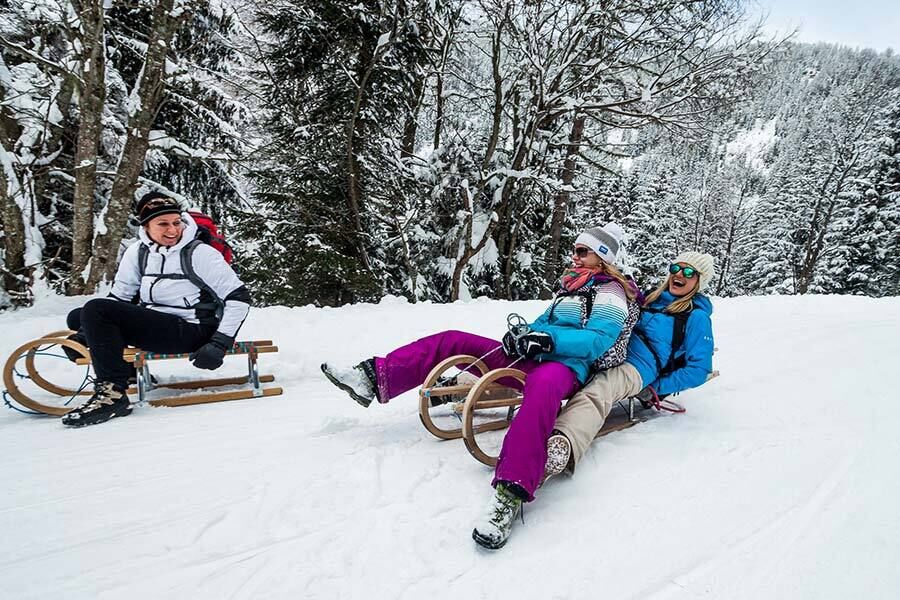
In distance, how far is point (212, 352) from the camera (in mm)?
3143

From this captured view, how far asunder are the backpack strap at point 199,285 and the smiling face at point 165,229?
0.11 metres

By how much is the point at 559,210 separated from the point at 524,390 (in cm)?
959

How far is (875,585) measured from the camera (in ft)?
5.23

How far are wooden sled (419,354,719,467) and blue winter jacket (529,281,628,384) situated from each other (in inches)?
12.1

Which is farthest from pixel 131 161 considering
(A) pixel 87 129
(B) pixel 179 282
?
(B) pixel 179 282

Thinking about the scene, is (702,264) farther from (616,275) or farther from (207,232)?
(207,232)

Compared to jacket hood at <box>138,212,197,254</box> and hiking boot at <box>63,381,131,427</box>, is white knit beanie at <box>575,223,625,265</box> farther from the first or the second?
hiking boot at <box>63,381,131,427</box>

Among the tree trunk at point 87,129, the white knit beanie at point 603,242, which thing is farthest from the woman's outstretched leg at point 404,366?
the tree trunk at point 87,129

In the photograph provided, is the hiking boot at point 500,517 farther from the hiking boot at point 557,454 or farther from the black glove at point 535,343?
the black glove at point 535,343

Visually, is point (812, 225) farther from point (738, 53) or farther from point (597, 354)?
point (597, 354)

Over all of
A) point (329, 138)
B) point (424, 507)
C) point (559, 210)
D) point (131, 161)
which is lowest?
point (424, 507)

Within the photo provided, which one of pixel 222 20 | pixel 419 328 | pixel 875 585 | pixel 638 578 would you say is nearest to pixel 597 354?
pixel 638 578

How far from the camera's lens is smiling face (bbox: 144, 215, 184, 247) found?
A: 10.7ft

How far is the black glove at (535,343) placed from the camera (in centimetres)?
249
